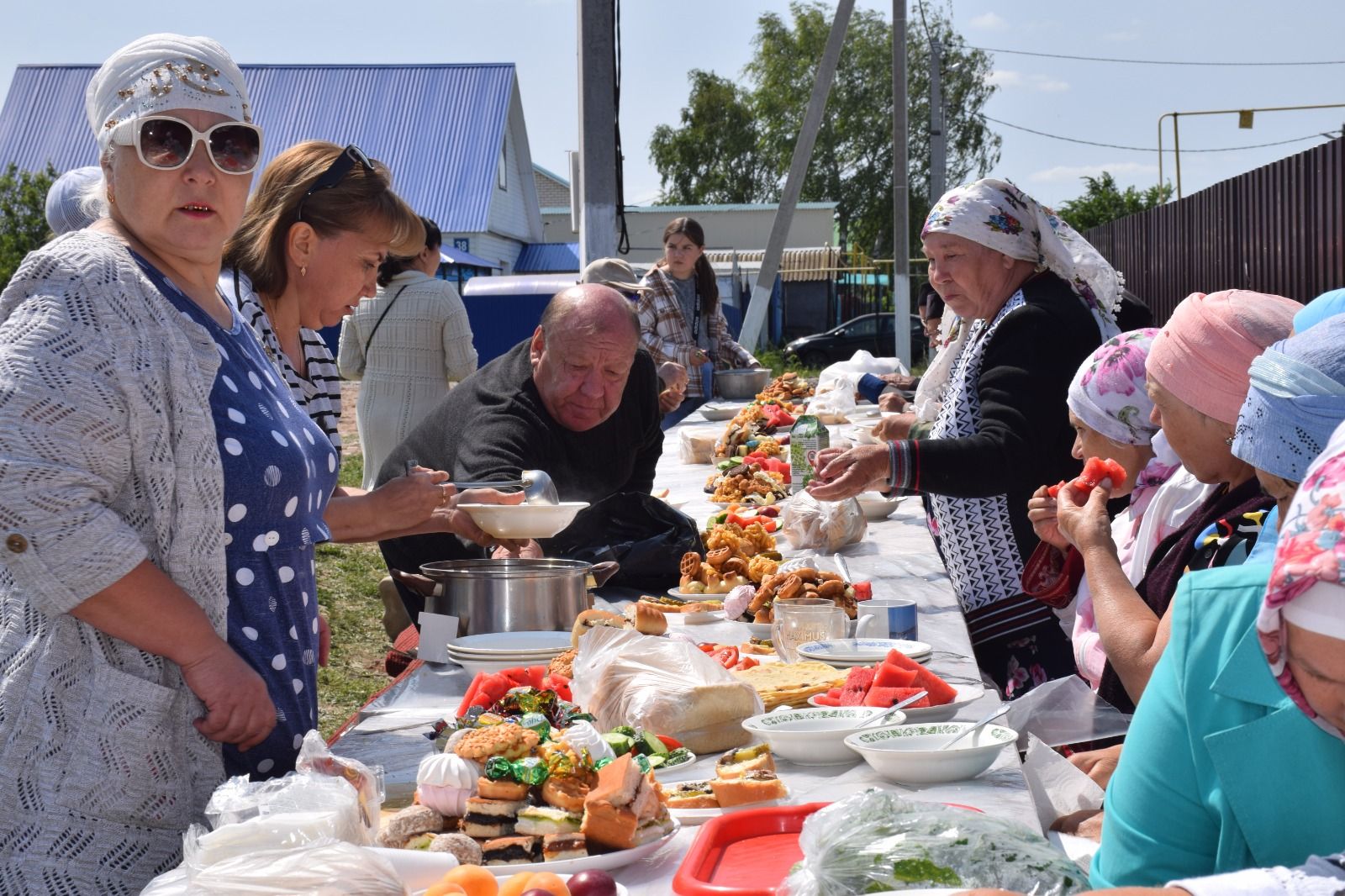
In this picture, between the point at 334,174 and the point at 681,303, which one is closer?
the point at 334,174

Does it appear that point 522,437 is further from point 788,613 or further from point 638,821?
point 638,821

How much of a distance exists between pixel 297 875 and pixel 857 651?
60.6 inches

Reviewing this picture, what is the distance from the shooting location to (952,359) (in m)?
4.45

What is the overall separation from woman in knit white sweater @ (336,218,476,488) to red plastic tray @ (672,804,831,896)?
182 inches

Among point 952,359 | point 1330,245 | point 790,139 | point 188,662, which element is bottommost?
point 188,662

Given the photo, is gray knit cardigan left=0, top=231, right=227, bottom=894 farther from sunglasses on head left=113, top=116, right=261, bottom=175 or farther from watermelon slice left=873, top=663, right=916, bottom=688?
watermelon slice left=873, top=663, right=916, bottom=688

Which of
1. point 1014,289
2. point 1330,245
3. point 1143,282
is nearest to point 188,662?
point 1014,289

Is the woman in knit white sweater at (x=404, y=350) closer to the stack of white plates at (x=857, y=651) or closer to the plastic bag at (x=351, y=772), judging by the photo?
the stack of white plates at (x=857, y=651)

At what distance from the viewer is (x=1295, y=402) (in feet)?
5.26

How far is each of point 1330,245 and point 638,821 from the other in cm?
758

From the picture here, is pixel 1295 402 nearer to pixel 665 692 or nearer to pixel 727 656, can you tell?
pixel 665 692

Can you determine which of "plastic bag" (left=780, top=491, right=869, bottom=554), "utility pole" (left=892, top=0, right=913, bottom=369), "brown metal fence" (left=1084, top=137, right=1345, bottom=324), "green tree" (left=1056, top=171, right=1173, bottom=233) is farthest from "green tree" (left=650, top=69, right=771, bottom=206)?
"plastic bag" (left=780, top=491, right=869, bottom=554)

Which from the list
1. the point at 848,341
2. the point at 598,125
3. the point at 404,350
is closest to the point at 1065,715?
the point at 404,350

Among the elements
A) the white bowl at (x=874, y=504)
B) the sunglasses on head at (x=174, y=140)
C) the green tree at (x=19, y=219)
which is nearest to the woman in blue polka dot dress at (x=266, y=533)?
the sunglasses on head at (x=174, y=140)
